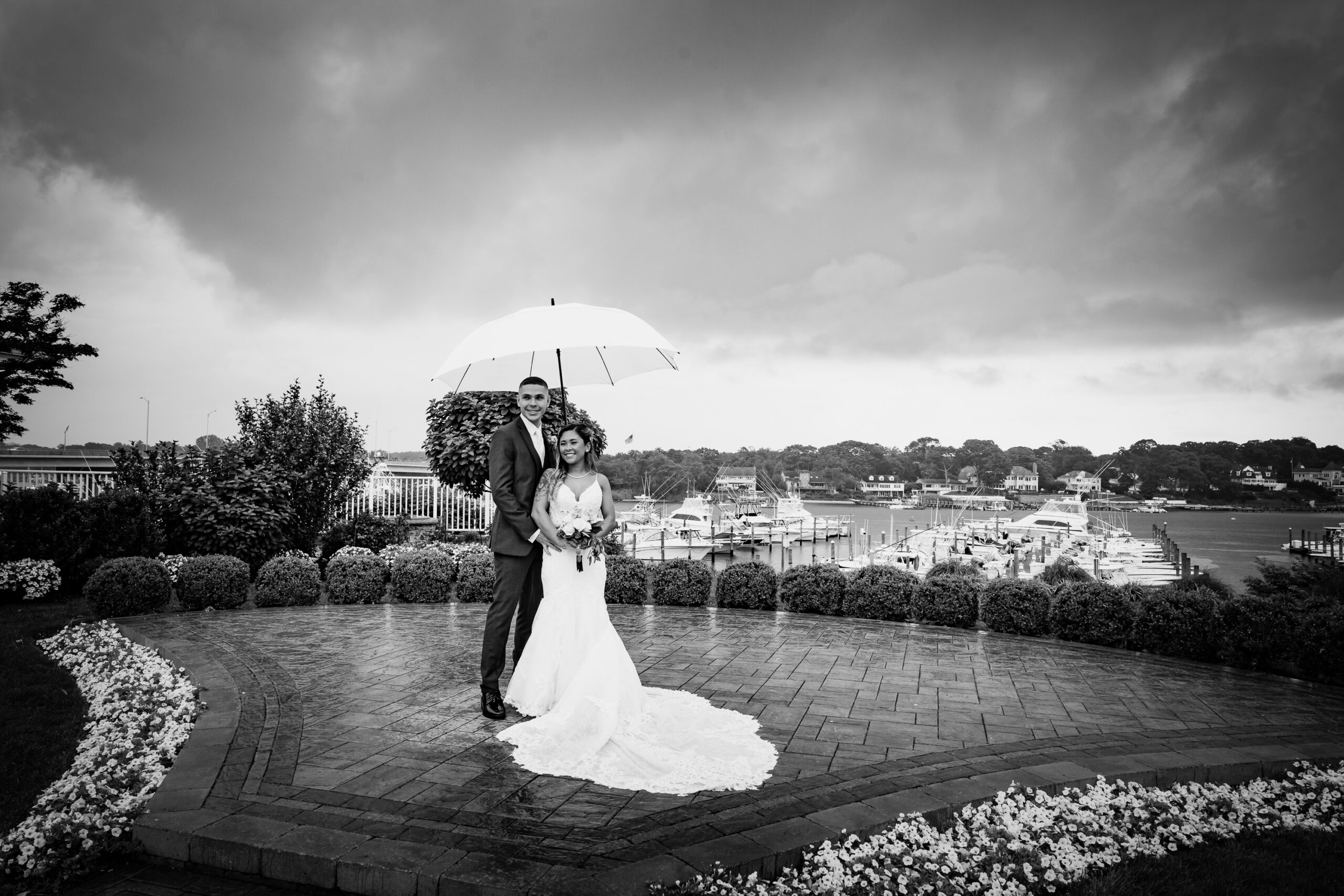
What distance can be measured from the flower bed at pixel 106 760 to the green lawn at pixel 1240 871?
4229mm

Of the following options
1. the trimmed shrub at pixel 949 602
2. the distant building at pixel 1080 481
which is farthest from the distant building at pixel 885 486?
the trimmed shrub at pixel 949 602

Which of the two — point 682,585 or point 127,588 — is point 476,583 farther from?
point 127,588

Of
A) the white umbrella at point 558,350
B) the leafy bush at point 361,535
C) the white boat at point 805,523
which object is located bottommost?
the white boat at point 805,523

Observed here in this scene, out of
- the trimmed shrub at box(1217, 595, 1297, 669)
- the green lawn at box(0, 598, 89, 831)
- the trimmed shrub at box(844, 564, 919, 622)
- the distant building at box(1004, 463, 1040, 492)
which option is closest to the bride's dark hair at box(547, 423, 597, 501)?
the green lawn at box(0, 598, 89, 831)

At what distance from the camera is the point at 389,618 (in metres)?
9.50

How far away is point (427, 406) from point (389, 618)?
7023 millimetres

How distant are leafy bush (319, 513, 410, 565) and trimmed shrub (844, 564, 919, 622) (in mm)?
9932

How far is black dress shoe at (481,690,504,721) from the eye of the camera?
5078mm

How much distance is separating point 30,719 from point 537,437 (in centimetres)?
406

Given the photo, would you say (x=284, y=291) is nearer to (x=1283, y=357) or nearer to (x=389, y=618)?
(x=389, y=618)

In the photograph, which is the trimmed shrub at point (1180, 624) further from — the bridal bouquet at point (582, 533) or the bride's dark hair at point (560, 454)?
the bride's dark hair at point (560, 454)

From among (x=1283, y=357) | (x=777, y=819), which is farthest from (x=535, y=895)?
(x=1283, y=357)

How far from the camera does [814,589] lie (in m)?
9.73

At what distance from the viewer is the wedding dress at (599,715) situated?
13.2ft
